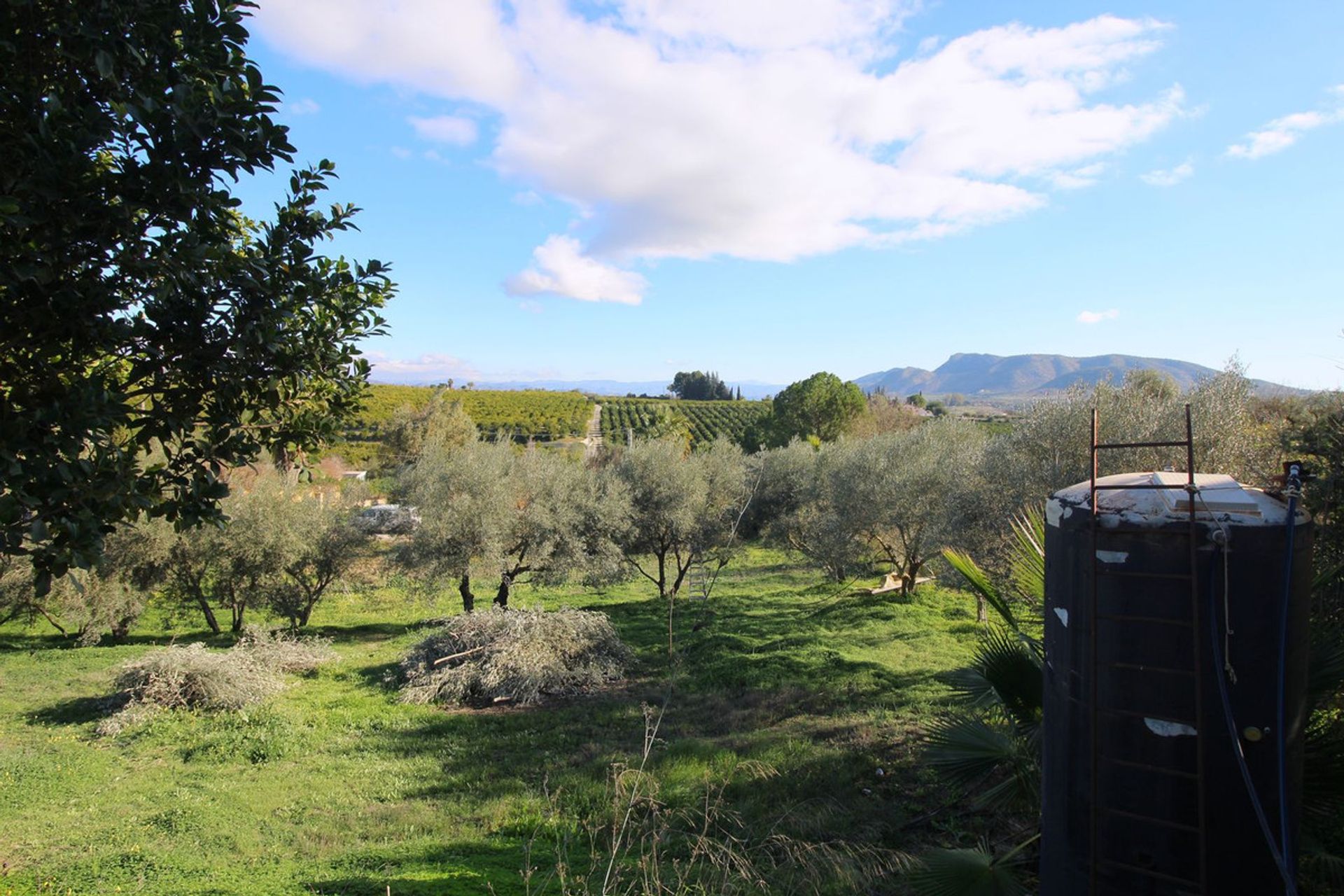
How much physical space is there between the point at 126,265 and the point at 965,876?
21.1 ft

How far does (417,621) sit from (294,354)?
20.4 metres

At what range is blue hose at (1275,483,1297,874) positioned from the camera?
3387 mm

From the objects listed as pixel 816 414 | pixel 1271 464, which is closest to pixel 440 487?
pixel 1271 464

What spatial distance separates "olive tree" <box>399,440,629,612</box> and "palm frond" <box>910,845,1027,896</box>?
1692 centimetres

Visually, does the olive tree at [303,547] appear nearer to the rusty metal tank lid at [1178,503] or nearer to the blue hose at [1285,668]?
the rusty metal tank lid at [1178,503]

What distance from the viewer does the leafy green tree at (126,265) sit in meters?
3.29

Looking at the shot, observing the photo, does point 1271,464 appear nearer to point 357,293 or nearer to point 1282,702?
point 1282,702

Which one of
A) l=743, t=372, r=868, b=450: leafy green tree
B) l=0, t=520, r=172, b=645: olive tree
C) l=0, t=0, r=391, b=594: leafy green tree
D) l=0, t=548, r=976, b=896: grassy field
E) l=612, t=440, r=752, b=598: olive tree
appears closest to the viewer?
l=0, t=0, r=391, b=594: leafy green tree

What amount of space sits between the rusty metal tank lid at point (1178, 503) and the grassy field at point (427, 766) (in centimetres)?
379

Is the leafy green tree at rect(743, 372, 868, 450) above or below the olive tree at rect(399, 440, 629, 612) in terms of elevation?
above

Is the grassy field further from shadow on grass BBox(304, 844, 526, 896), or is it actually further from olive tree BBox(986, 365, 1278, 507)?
olive tree BBox(986, 365, 1278, 507)

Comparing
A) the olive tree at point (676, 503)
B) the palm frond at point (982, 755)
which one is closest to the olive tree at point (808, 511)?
the olive tree at point (676, 503)

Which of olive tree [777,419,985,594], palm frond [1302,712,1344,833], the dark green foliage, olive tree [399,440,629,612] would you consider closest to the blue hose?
palm frond [1302,712,1344,833]

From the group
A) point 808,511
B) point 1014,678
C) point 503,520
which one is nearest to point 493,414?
point 808,511
